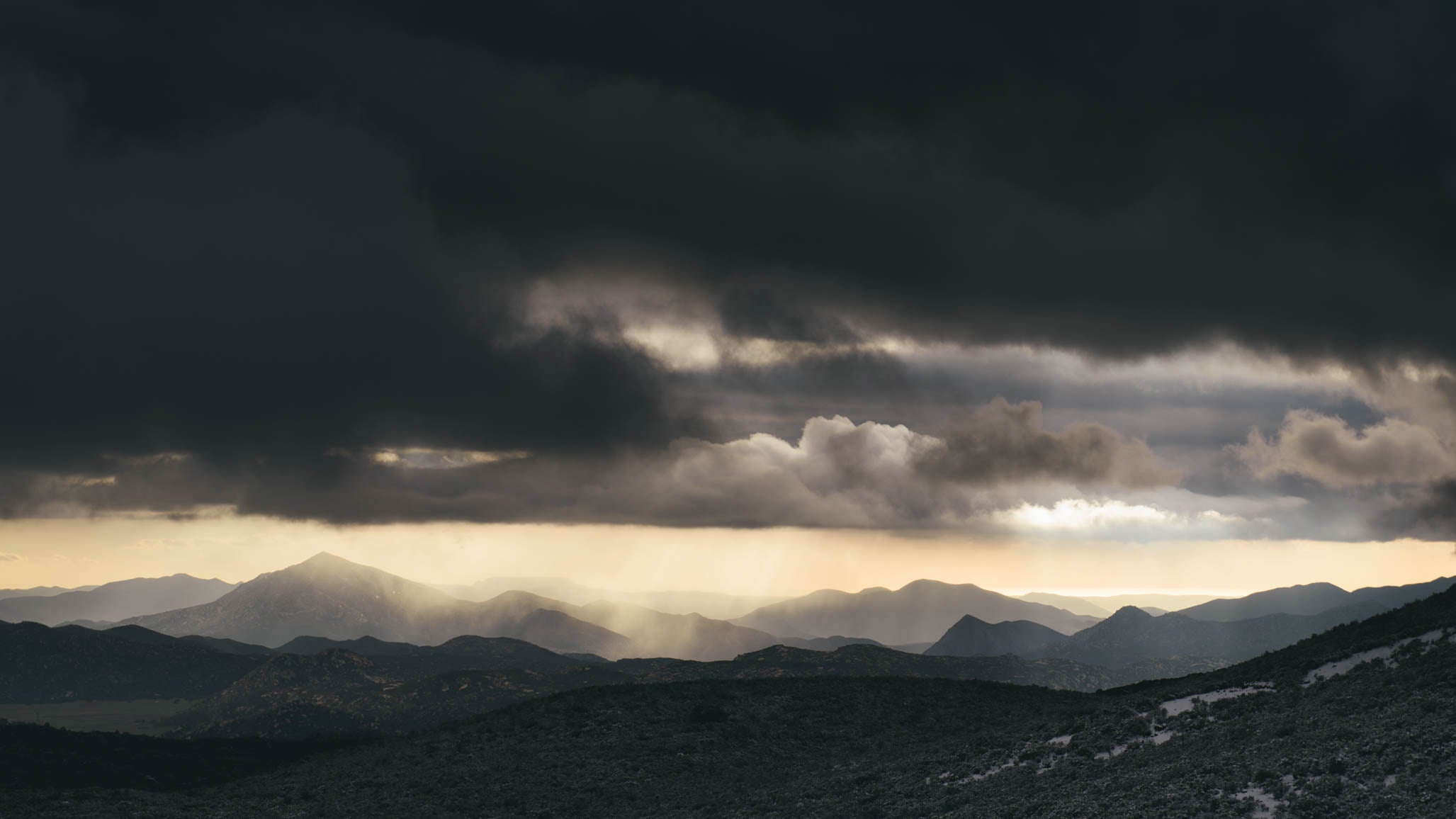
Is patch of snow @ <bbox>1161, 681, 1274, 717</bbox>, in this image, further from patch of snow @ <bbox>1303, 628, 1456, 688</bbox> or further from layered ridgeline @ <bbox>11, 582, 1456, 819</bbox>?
patch of snow @ <bbox>1303, 628, 1456, 688</bbox>

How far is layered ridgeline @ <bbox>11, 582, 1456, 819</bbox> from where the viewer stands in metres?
41.5

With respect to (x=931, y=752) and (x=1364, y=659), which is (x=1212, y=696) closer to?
(x=1364, y=659)

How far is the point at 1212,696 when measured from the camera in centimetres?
6216

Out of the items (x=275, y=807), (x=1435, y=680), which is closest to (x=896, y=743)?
(x=1435, y=680)

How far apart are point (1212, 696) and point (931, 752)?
18313 mm

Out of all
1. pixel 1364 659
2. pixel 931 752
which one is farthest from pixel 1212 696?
pixel 931 752

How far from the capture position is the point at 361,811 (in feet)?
237

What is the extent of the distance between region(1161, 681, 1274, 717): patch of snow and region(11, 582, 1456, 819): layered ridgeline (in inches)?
11.8

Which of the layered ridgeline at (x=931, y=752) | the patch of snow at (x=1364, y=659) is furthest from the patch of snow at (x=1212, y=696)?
the patch of snow at (x=1364, y=659)

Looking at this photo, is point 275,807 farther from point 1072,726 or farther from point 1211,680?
point 1211,680

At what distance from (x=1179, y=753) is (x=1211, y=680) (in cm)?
2097

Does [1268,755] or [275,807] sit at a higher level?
[1268,755]

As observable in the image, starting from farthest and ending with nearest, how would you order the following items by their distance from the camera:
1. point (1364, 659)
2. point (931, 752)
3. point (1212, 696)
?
point (931, 752), point (1212, 696), point (1364, 659)

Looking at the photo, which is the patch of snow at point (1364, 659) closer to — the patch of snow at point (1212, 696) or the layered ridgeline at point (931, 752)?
the layered ridgeline at point (931, 752)
